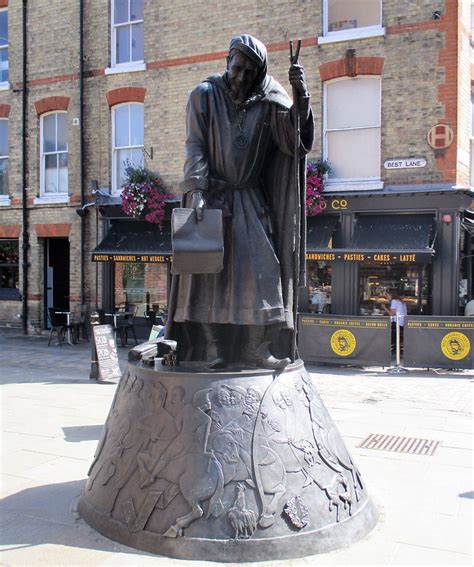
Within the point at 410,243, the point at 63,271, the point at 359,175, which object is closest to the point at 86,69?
the point at 63,271

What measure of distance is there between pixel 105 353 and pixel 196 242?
6.79 meters

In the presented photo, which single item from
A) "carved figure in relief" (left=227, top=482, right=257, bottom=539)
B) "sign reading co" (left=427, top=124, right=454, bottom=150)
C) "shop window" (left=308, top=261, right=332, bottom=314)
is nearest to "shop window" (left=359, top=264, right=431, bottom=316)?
"shop window" (left=308, top=261, right=332, bottom=314)

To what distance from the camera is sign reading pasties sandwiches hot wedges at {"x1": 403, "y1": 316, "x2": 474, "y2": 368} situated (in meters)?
11.0

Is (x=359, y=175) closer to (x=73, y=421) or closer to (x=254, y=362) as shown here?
(x=73, y=421)

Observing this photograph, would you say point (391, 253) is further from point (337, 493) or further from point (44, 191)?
point (44, 191)

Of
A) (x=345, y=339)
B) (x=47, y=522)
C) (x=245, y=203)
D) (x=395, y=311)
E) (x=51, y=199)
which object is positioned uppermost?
(x=51, y=199)

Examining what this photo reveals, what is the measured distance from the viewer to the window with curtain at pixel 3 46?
17.5m

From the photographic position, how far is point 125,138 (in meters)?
15.7

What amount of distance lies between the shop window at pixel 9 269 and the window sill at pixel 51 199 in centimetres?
155

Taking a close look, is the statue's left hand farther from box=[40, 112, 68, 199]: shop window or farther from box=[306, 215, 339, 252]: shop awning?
box=[40, 112, 68, 199]: shop window

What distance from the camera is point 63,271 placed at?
1783 centimetres

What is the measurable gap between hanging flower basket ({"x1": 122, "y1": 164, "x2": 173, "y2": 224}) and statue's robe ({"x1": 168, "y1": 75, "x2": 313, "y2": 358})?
414 inches

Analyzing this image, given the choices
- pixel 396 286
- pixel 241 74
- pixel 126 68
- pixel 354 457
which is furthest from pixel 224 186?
pixel 126 68

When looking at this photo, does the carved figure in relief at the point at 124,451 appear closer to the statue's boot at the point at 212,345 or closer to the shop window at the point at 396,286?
the statue's boot at the point at 212,345
